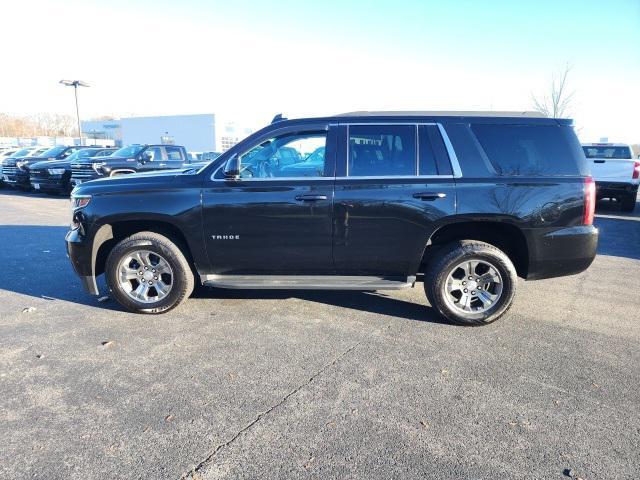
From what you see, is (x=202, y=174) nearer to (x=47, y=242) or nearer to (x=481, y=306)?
(x=481, y=306)

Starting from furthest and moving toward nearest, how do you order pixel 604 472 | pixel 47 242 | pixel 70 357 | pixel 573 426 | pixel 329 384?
pixel 47 242 < pixel 70 357 < pixel 329 384 < pixel 573 426 < pixel 604 472

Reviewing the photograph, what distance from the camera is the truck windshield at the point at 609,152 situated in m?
12.7

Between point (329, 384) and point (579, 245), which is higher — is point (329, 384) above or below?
below

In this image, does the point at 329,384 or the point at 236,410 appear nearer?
the point at 236,410

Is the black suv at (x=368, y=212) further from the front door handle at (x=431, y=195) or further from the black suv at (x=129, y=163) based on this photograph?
the black suv at (x=129, y=163)

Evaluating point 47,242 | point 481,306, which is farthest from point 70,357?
point 47,242

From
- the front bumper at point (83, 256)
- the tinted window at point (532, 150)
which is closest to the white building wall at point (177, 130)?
the front bumper at point (83, 256)

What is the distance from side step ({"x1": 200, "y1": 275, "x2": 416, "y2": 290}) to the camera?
4309mm

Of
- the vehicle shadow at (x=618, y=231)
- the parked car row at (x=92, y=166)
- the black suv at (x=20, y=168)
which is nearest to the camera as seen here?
the vehicle shadow at (x=618, y=231)

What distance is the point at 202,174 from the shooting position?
4379 mm

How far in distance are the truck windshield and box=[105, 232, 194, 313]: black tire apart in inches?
484

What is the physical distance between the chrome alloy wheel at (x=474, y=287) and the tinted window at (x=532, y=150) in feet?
3.04

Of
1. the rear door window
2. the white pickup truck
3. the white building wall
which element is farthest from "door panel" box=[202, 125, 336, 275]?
the white building wall

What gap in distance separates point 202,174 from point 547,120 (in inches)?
131
